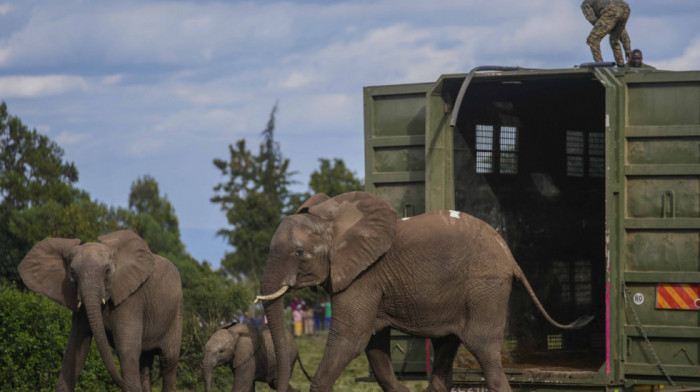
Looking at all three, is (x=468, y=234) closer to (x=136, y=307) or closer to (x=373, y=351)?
(x=373, y=351)

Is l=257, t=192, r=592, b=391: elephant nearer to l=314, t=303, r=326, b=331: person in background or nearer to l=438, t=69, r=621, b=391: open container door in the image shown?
l=438, t=69, r=621, b=391: open container door

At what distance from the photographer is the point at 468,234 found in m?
9.91

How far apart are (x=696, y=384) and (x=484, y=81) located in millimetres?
3554

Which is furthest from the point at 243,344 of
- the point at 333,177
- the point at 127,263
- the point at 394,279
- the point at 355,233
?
the point at 333,177

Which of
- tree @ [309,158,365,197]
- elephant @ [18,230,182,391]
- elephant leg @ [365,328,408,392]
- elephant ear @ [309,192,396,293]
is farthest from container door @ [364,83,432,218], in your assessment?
tree @ [309,158,365,197]

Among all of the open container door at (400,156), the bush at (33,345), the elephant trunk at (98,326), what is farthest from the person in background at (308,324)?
the elephant trunk at (98,326)

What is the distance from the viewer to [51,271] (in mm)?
10797

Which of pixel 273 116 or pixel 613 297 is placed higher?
pixel 273 116

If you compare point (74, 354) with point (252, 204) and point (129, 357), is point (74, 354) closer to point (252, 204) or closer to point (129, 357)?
point (129, 357)

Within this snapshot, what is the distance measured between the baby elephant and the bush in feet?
9.29

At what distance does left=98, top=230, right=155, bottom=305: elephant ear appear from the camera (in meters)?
10.6

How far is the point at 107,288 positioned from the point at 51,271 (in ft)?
2.41

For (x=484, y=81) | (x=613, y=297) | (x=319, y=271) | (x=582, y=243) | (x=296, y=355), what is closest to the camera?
(x=319, y=271)

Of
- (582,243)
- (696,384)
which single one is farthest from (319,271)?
(582,243)
